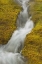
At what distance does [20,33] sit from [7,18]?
2.83 m

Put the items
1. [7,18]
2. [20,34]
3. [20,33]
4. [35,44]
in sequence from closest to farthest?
[35,44]
[20,34]
[20,33]
[7,18]

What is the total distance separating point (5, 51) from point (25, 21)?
500 centimetres

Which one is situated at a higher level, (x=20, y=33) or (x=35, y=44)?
(x=20, y=33)

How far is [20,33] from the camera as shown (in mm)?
19453

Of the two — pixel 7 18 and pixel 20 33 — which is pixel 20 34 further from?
pixel 7 18

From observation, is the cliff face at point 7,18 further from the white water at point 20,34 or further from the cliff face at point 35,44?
the cliff face at point 35,44

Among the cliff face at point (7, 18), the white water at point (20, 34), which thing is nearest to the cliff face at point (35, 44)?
the white water at point (20, 34)

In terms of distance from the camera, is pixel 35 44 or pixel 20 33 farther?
pixel 20 33

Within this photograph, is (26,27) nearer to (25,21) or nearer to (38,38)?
(25,21)

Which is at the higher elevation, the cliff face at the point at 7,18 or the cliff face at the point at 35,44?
the cliff face at the point at 7,18

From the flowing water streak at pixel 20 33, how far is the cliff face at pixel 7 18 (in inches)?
15.0

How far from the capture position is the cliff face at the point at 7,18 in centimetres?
1921

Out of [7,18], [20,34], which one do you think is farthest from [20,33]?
[7,18]

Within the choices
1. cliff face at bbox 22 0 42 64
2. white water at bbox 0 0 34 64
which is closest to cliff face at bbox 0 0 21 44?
white water at bbox 0 0 34 64
